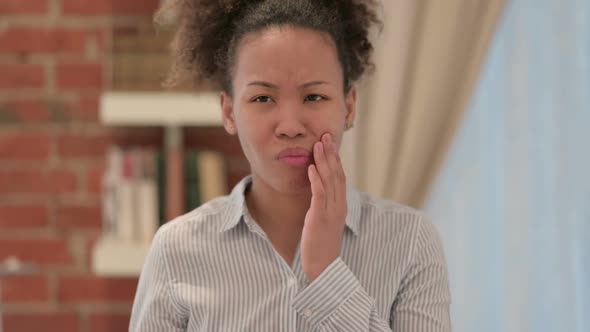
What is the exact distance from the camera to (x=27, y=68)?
2.19m

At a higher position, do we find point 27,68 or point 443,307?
point 27,68

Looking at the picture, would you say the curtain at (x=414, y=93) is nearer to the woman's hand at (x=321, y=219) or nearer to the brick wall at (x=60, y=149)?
the brick wall at (x=60, y=149)

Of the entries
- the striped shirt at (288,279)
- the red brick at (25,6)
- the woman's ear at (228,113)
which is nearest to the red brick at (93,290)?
the red brick at (25,6)

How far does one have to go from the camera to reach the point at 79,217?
221 cm

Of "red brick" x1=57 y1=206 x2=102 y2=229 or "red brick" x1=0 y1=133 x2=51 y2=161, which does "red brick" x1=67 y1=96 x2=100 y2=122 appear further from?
"red brick" x1=57 y1=206 x2=102 y2=229

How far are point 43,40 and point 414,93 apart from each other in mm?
1005

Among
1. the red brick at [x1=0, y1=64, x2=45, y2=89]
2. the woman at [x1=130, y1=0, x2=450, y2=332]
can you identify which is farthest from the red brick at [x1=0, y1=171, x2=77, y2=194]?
the woman at [x1=130, y1=0, x2=450, y2=332]

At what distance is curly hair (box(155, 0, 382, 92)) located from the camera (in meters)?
1.35

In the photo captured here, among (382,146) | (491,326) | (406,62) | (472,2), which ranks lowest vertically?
(491,326)

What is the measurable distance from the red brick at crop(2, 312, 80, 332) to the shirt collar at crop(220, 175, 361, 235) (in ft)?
3.24

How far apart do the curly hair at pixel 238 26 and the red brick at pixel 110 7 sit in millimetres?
569

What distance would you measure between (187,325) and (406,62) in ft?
2.64

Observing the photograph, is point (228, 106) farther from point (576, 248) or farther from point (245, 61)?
point (576, 248)

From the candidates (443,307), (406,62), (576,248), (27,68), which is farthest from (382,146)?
(27,68)
